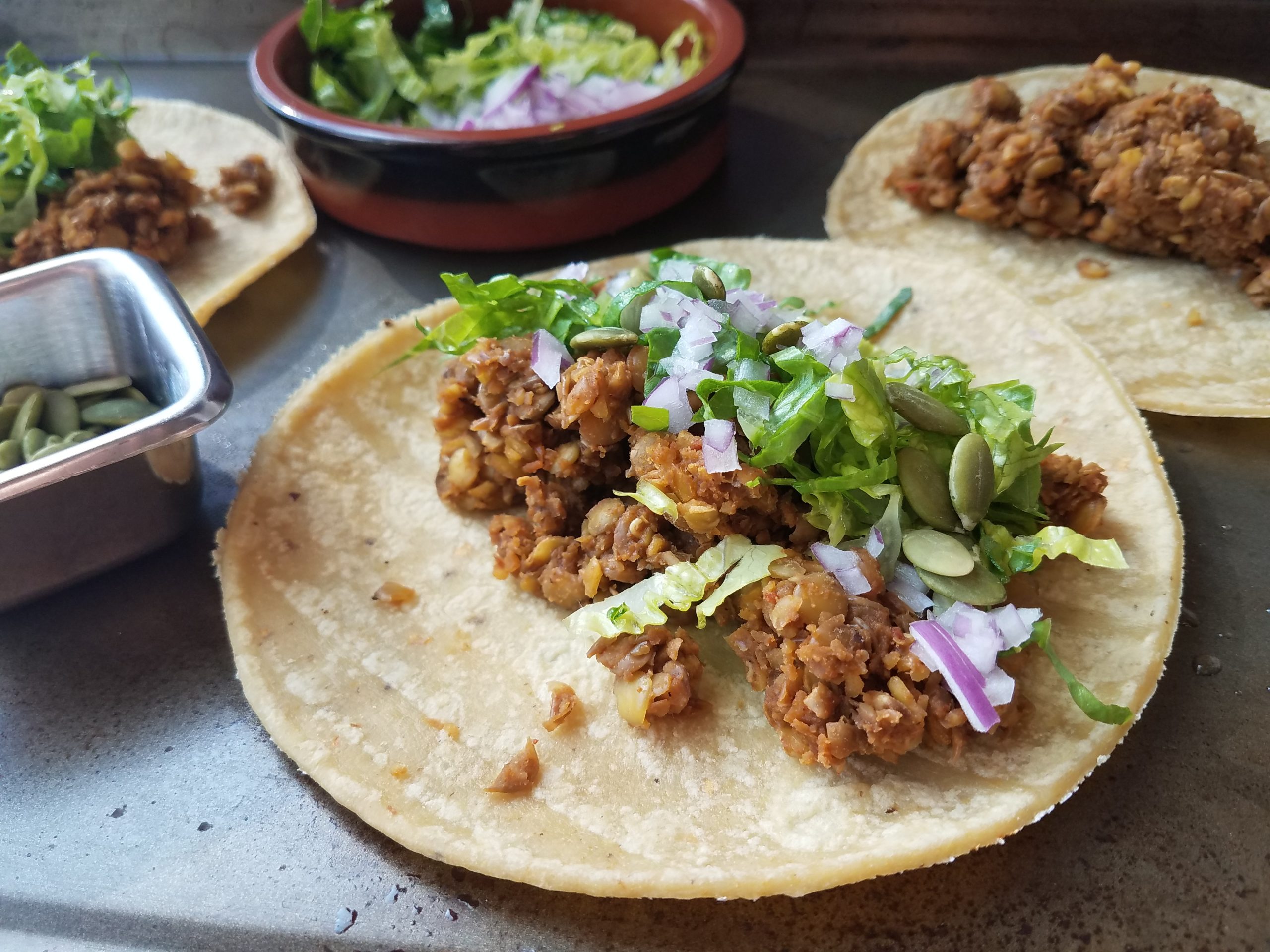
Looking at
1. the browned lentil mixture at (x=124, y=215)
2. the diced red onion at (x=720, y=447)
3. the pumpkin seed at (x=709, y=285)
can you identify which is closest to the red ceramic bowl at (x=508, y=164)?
the browned lentil mixture at (x=124, y=215)

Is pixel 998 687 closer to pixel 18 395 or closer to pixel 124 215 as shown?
pixel 18 395

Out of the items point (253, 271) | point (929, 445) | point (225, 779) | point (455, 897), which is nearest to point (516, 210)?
point (253, 271)

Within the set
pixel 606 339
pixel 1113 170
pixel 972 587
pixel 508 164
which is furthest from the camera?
pixel 508 164

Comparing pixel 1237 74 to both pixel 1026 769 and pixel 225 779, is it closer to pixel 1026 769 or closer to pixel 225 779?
pixel 1026 769

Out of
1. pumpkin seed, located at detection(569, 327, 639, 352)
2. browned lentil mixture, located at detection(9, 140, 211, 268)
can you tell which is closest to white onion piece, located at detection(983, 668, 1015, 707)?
pumpkin seed, located at detection(569, 327, 639, 352)

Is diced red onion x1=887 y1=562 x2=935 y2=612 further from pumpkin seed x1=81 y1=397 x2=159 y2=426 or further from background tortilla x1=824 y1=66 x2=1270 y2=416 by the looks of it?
pumpkin seed x1=81 y1=397 x2=159 y2=426

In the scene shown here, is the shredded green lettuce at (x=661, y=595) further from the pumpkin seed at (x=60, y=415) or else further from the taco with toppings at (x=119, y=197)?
the taco with toppings at (x=119, y=197)

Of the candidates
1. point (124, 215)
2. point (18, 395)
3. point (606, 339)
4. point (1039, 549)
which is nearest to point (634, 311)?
point (606, 339)
